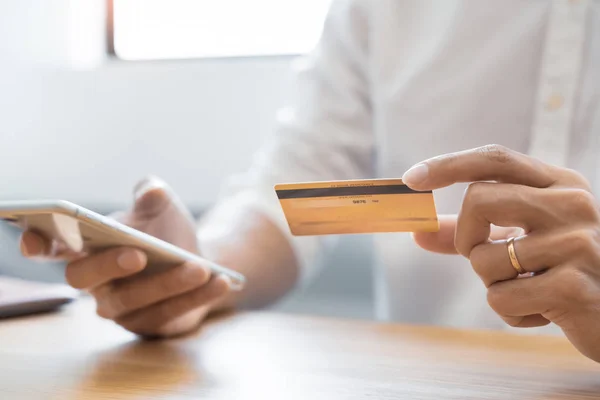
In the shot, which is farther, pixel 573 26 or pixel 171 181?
pixel 171 181

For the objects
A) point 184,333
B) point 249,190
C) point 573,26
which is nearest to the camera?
point 184,333

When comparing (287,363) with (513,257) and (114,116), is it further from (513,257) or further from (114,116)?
(114,116)

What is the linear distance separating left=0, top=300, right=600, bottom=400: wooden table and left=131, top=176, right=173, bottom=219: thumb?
0.42 ft

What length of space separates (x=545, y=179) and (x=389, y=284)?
568 mm

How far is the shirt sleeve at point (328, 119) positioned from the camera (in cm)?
101

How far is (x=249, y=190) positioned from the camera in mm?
971

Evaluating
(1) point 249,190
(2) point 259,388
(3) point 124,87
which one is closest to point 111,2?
(3) point 124,87

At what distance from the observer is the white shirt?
33.1 inches

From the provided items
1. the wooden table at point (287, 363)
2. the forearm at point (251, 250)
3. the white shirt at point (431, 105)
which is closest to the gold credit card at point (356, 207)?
the wooden table at point (287, 363)

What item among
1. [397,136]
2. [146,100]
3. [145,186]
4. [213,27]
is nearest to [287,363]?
[145,186]

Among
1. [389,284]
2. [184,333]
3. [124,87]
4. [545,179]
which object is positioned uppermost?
[545,179]

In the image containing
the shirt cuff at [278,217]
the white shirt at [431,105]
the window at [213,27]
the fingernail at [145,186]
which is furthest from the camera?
the window at [213,27]

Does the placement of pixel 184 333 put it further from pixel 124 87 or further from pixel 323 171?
pixel 124 87

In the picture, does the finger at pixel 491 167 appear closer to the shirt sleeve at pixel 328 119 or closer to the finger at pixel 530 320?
the finger at pixel 530 320
